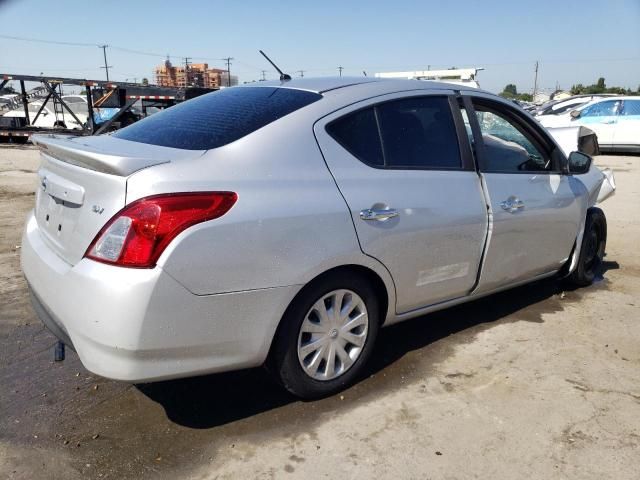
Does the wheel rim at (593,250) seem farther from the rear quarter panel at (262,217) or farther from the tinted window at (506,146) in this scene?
the rear quarter panel at (262,217)

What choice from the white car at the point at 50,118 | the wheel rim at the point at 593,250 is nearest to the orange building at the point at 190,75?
the white car at the point at 50,118

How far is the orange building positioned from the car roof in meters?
65.9

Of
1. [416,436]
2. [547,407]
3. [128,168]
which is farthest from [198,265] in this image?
[547,407]

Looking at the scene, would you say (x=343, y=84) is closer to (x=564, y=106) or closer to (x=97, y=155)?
(x=97, y=155)

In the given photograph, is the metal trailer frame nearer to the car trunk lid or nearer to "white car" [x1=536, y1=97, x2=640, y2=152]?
"white car" [x1=536, y1=97, x2=640, y2=152]

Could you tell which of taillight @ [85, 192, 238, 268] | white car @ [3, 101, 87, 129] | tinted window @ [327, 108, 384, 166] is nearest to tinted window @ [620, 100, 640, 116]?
tinted window @ [327, 108, 384, 166]

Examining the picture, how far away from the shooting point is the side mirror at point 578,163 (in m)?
4.13

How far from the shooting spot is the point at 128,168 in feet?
7.50

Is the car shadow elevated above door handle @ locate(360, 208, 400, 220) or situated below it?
below

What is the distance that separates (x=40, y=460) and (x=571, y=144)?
17.9 feet

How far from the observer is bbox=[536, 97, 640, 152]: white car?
1535 centimetres

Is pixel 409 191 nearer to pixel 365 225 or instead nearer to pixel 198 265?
pixel 365 225

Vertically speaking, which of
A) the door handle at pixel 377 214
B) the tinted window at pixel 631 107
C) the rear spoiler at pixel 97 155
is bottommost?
the door handle at pixel 377 214

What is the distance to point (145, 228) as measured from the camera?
220cm
